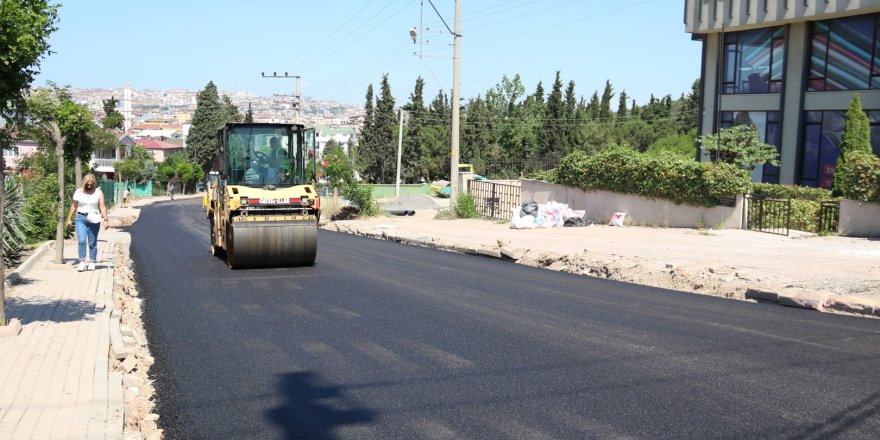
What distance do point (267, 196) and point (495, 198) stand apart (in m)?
17.7

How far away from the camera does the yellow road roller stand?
1410 centimetres

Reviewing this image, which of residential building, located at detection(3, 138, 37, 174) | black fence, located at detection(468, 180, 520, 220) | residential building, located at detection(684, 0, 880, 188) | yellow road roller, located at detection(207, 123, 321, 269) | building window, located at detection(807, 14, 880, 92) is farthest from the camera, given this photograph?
black fence, located at detection(468, 180, 520, 220)

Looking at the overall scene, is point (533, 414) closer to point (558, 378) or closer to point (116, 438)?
point (558, 378)

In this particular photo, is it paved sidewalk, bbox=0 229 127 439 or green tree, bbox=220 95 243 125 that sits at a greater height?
green tree, bbox=220 95 243 125

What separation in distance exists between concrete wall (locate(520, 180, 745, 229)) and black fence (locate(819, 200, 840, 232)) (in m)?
2.03

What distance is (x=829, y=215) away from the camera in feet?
62.3

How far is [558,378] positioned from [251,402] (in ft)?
8.79

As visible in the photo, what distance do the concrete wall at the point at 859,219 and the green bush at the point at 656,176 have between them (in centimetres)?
288

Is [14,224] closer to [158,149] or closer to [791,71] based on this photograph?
[791,71]

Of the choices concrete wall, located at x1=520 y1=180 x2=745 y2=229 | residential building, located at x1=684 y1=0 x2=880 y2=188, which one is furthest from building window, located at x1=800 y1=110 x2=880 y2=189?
concrete wall, located at x1=520 y1=180 x2=745 y2=229

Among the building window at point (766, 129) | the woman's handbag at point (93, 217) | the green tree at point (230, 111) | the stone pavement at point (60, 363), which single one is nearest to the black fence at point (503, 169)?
the green tree at point (230, 111)

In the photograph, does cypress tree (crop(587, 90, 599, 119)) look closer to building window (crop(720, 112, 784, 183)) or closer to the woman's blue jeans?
building window (crop(720, 112, 784, 183))

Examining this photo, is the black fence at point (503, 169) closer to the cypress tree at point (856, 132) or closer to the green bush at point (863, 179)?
the cypress tree at point (856, 132)

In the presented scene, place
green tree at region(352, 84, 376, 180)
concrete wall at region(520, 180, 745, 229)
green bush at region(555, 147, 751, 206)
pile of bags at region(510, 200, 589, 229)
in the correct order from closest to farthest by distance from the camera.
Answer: green bush at region(555, 147, 751, 206)
concrete wall at region(520, 180, 745, 229)
pile of bags at region(510, 200, 589, 229)
green tree at region(352, 84, 376, 180)
